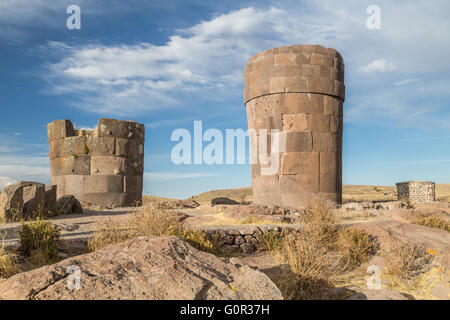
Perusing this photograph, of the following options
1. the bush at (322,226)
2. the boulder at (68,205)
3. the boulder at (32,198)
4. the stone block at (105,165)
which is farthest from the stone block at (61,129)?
the bush at (322,226)

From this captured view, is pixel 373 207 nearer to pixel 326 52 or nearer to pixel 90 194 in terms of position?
pixel 326 52

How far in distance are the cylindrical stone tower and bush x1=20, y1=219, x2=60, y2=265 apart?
6067 mm

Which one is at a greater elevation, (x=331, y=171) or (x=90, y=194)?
(x=331, y=171)

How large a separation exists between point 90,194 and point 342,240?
10.1 meters

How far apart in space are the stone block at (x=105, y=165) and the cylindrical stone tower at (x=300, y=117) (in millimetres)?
6227

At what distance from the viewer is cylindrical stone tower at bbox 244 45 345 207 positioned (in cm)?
1030

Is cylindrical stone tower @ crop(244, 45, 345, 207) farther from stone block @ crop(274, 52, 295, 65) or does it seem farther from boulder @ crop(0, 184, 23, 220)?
boulder @ crop(0, 184, 23, 220)

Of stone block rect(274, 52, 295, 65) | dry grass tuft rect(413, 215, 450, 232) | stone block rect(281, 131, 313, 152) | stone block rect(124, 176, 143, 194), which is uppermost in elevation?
stone block rect(274, 52, 295, 65)

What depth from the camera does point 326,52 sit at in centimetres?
1066

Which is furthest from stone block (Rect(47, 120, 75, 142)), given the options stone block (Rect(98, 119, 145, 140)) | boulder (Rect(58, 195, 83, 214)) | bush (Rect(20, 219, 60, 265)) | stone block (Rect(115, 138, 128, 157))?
bush (Rect(20, 219, 60, 265))

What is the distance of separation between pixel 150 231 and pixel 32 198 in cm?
579

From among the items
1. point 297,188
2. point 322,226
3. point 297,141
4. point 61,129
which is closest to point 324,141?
point 297,141
